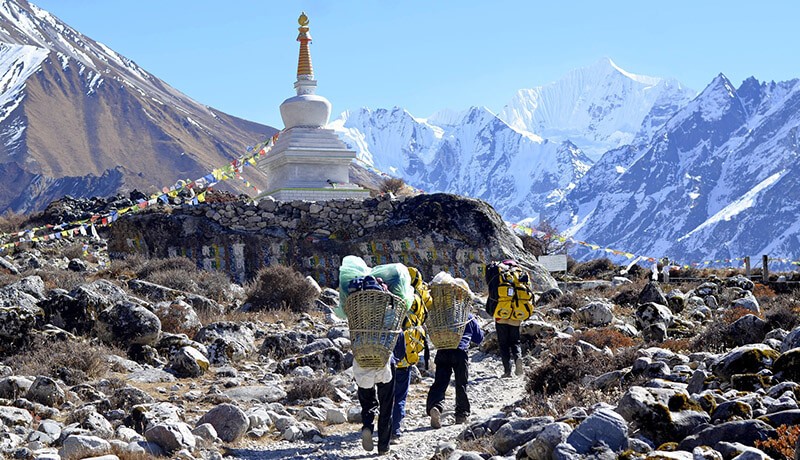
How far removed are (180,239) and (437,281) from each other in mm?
14078

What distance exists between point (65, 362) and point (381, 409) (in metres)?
3.89

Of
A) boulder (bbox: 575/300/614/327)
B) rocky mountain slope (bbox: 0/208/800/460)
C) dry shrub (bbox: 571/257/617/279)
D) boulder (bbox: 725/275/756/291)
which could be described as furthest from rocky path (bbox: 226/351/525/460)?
dry shrub (bbox: 571/257/617/279)

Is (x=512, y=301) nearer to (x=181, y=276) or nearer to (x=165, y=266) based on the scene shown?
(x=181, y=276)

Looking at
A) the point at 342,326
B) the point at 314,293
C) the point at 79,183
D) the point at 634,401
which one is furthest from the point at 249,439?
the point at 79,183

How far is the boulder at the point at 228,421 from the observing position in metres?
8.15

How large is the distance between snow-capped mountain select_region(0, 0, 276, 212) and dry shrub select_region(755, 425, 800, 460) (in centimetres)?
12514

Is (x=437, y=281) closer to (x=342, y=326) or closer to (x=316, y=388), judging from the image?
(x=316, y=388)

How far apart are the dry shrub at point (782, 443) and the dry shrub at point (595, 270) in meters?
21.3

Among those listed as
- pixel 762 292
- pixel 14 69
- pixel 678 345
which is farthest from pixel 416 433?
pixel 14 69

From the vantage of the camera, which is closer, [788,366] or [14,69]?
[788,366]

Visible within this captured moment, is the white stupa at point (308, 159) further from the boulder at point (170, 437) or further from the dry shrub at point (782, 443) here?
the dry shrub at point (782, 443)

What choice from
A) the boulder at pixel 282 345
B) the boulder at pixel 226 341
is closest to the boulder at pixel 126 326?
the boulder at pixel 226 341

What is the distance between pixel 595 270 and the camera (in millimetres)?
28625

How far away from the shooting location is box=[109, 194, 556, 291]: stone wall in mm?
22078
